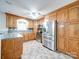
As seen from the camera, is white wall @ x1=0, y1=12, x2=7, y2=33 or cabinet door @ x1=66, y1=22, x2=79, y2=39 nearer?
cabinet door @ x1=66, y1=22, x2=79, y2=39

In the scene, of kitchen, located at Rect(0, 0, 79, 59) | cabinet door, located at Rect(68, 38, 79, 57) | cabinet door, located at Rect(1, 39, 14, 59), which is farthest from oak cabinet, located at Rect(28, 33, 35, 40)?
cabinet door, located at Rect(1, 39, 14, 59)

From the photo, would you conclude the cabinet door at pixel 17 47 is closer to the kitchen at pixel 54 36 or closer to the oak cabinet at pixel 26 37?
the kitchen at pixel 54 36

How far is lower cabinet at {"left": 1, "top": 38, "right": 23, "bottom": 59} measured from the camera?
9.60 ft

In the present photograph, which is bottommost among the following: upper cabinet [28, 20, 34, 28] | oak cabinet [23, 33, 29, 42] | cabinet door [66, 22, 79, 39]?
oak cabinet [23, 33, 29, 42]

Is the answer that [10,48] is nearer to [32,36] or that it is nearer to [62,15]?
[62,15]

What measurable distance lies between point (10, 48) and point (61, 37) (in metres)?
2.59

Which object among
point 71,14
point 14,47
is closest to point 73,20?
point 71,14

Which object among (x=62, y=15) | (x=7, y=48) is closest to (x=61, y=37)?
(x=62, y=15)

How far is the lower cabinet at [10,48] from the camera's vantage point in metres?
2.93

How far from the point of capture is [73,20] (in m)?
3.80

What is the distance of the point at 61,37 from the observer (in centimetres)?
452

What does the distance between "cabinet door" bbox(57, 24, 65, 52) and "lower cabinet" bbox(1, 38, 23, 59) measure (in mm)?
2186

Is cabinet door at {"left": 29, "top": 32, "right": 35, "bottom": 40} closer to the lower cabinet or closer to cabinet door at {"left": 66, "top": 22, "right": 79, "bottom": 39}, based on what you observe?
cabinet door at {"left": 66, "top": 22, "right": 79, "bottom": 39}

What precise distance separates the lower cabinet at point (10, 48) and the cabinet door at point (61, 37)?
2.19m
